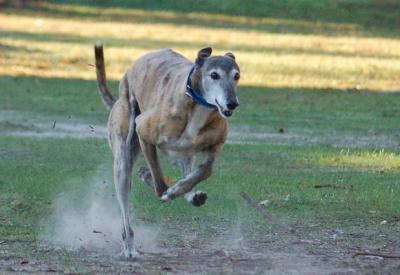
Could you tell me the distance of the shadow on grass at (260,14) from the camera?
3706 cm

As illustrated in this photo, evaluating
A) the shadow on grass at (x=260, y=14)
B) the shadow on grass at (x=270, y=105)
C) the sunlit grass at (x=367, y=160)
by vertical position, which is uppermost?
the sunlit grass at (x=367, y=160)

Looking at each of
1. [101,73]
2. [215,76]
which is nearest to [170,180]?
[101,73]

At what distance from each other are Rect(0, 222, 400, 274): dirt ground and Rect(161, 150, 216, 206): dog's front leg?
459 mm

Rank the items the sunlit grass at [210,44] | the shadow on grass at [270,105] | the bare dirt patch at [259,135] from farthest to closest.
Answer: the sunlit grass at [210,44]
the shadow on grass at [270,105]
the bare dirt patch at [259,135]

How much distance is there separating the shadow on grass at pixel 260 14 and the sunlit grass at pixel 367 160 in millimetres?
19387

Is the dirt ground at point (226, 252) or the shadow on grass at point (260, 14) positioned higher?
the dirt ground at point (226, 252)

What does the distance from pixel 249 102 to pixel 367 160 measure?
7.10 m

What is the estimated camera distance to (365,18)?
39.4 m

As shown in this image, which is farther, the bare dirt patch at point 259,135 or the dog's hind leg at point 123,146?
the bare dirt patch at point 259,135

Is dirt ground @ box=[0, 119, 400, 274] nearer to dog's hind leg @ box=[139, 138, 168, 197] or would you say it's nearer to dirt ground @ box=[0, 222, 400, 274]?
dirt ground @ box=[0, 222, 400, 274]

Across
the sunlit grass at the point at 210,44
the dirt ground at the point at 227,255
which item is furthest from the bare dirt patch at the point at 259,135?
the sunlit grass at the point at 210,44

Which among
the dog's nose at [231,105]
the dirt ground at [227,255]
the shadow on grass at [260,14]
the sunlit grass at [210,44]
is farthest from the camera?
the shadow on grass at [260,14]

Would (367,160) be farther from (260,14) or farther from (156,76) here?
(260,14)

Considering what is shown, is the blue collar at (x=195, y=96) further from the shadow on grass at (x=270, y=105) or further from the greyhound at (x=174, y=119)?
Answer: the shadow on grass at (x=270, y=105)
